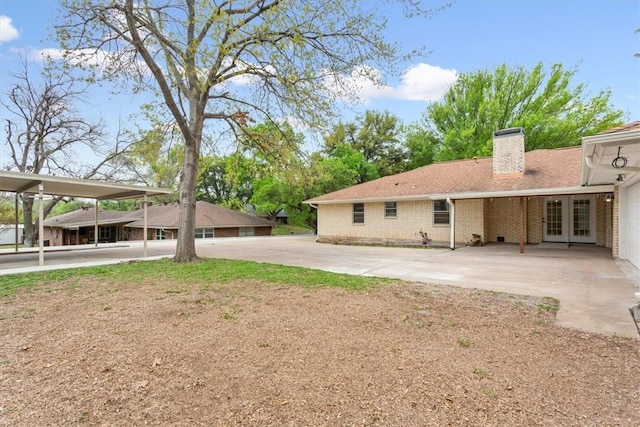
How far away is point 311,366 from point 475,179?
1408 centimetres

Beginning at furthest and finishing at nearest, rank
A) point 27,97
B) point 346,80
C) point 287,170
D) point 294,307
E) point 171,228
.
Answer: point 171,228 < point 27,97 < point 287,170 < point 346,80 < point 294,307

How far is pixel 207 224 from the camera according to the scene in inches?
1118

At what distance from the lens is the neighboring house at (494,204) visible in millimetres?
12361

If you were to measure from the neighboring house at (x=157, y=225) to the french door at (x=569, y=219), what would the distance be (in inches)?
896

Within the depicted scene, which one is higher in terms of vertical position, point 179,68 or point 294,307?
point 179,68

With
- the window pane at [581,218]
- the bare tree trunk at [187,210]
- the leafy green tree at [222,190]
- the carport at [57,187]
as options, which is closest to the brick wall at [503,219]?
the window pane at [581,218]

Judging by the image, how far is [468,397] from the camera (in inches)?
104

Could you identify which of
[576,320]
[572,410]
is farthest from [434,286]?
[572,410]

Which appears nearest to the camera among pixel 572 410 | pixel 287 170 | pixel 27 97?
pixel 572 410

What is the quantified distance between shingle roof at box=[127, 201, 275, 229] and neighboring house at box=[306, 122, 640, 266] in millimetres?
13801

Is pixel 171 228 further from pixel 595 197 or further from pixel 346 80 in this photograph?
pixel 595 197

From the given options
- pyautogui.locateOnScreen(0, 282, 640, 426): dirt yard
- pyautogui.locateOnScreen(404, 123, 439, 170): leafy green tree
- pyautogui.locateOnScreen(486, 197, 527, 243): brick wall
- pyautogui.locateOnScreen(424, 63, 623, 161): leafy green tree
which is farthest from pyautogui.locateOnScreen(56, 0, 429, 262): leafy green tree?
pyautogui.locateOnScreen(404, 123, 439, 170): leafy green tree

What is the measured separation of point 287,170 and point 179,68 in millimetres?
4528

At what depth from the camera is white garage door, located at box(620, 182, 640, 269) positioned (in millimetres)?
7655
